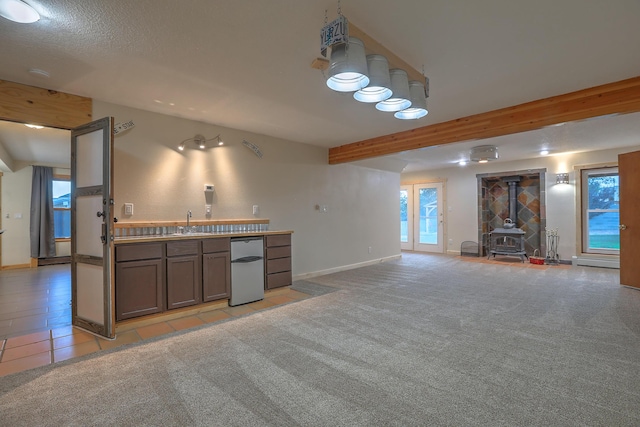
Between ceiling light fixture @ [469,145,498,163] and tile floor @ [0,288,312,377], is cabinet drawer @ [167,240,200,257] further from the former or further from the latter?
ceiling light fixture @ [469,145,498,163]

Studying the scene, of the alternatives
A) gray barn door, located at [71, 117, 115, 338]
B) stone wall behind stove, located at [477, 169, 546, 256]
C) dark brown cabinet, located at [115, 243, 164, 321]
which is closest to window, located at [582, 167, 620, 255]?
stone wall behind stove, located at [477, 169, 546, 256]

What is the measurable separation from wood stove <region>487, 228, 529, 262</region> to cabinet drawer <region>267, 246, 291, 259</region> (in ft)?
18.2

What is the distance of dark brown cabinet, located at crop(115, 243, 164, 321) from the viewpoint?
3.04m

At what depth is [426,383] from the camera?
6.93 feet

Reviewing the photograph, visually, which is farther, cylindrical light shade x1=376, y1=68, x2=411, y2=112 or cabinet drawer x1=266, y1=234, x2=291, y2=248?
cabinet drawer x1=266, y1=234, x2=291, y2=248

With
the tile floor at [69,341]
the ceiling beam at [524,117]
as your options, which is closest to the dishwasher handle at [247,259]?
the tile floor at [69,341]

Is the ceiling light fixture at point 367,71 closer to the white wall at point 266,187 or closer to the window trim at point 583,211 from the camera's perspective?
the white wall at point 266,187

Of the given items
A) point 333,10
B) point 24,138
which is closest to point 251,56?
point 333,10

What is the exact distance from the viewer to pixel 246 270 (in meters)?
4.06

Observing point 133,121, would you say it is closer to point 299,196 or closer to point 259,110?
point 259,110

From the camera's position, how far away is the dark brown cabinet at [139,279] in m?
3.04

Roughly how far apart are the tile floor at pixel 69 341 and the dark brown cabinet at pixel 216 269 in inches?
8.9

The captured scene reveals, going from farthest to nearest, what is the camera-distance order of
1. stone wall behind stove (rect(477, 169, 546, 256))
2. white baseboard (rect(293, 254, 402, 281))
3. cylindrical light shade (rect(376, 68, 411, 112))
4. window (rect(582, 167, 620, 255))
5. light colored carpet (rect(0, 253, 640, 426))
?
stone wall behind stove (rect(477, 169, 546, 256)) → window (rect(582, 167, 620, 255)) → white baseboard (rect(293, 254, 402, 281)) → cylindrical light shade (rect(376, 68, 411, 112)) → light colored carpet (rect(0, 253, 640, 426))

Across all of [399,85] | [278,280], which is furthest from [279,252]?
[399,85]
